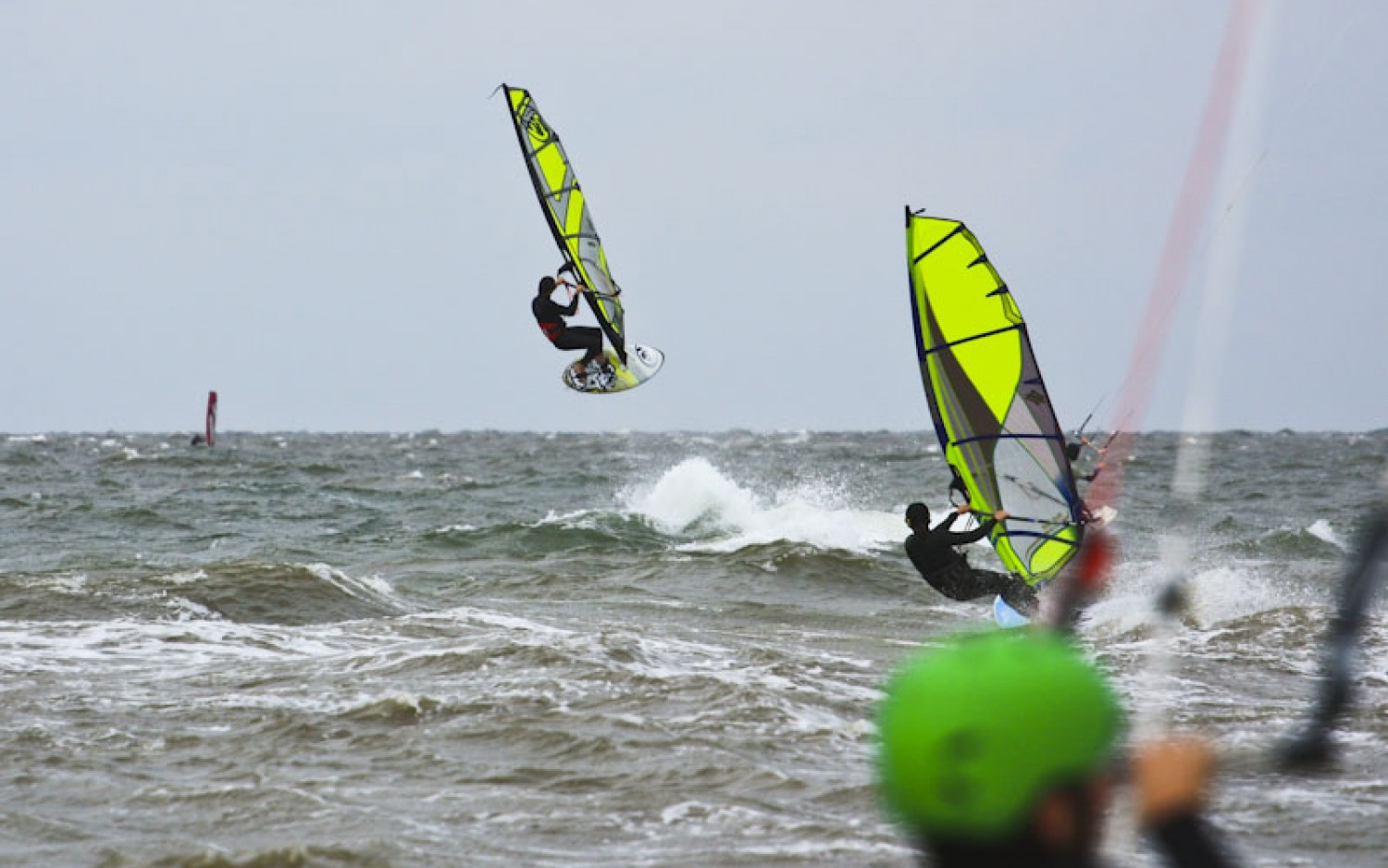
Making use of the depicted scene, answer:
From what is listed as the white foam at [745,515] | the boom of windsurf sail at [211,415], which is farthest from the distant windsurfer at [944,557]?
the boom of windsurf sail at [211,415]

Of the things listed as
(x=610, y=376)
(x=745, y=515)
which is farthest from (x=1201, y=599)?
(x=745, y=515)

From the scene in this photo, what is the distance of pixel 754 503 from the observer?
23422 millimetres

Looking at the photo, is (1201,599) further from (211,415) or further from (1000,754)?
(211,415)

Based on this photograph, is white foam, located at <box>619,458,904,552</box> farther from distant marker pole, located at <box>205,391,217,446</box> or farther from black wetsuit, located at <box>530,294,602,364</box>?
distant marker pole, located at <box>205,391,217,446</box>

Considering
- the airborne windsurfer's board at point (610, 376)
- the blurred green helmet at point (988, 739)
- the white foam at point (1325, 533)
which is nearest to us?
the blurred green helmet at point (988, 739)

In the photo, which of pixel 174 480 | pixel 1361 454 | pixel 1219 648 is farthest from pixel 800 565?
pixel 1361 454

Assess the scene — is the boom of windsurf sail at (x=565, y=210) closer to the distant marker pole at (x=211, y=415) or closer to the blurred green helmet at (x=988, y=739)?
the blurred green helmet at (x=988, y=739)

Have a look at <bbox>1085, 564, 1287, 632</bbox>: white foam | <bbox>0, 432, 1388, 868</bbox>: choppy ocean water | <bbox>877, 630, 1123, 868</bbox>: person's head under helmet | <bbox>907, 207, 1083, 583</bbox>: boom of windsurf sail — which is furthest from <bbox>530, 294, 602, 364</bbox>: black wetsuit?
<bbox>877, 630, 1123, 868</bbox>: person's head under helmet

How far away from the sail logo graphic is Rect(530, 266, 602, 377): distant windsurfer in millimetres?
1233

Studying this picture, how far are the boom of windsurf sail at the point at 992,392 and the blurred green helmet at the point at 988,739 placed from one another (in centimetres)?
854

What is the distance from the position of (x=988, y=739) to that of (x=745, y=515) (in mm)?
20672

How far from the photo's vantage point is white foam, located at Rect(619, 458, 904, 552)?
61.6 ft

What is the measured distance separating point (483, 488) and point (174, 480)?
600cm

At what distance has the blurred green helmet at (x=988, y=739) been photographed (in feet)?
5.65
